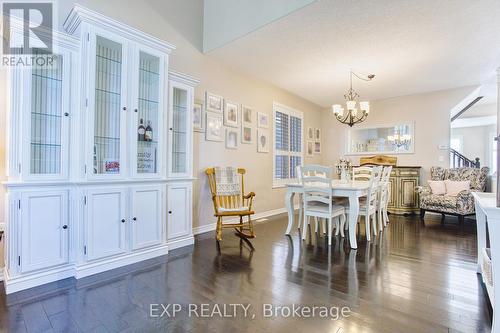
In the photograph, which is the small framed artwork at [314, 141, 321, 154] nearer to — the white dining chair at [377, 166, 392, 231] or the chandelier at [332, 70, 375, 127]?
the chandelier at [332, 70, 375, 127]

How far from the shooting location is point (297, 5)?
290 centimetres

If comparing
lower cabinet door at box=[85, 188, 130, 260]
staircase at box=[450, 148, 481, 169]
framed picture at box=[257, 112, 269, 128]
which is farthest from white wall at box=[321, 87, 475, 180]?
lower cabinet door at box=[85, 188, 130, 260]

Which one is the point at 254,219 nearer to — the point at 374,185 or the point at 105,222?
the point at 374,185

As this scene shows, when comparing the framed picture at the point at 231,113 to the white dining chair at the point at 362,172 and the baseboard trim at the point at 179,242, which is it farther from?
the white dining chair at the point at 362,172

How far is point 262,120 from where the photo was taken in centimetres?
523

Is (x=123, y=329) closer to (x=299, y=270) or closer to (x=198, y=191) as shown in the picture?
(x=299, y=270)

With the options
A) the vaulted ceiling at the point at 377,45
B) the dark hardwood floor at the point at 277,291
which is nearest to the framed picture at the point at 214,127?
the vaulted ceiling at the point at 377,45

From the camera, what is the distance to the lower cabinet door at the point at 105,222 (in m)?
2.41

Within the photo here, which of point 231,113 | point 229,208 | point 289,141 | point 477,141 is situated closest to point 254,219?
point 229,208

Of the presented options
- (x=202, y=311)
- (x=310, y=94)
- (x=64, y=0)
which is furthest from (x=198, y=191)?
(x=310, y=94)

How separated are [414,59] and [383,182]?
2.05m

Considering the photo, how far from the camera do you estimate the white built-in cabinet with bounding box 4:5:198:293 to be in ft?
7.00

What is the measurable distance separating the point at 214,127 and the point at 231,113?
518 millimetres

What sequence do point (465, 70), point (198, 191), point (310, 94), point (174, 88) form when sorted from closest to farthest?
point (174, 88), point (198, 191), point (465, 70), point (310, 94)
